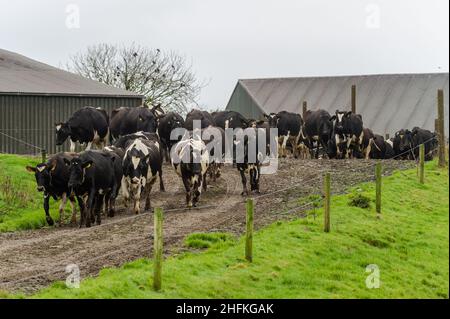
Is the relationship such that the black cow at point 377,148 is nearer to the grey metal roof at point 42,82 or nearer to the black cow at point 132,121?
the black cow at point 132,121

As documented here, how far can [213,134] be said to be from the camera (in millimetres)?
25562

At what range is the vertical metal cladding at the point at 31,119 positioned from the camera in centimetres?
3544

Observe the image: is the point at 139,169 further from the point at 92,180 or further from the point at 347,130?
the point at 347,130

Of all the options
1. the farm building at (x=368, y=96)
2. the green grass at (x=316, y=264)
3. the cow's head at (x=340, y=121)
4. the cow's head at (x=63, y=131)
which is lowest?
the green grass at (x=316, y=264)

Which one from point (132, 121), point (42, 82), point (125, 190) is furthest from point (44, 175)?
point (42, 82)

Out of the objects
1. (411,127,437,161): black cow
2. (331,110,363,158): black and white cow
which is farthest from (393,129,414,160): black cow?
(331,110,363,158): black and white cow

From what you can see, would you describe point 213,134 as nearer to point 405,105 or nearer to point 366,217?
point 366,217

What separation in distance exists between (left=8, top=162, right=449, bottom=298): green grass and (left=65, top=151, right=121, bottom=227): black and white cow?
12.1 ft

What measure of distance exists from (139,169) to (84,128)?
318 inches

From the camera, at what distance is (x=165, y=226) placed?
1908 cm

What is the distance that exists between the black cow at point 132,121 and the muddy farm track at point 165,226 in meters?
1.75

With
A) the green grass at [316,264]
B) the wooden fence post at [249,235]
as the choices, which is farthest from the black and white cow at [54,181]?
the wooden fence post at [249,235]

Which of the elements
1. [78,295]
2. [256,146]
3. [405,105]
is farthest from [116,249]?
[405,105]

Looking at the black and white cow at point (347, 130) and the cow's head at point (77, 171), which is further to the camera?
the black and white cow at point (347, 130)
